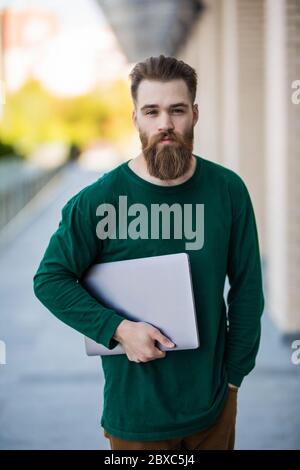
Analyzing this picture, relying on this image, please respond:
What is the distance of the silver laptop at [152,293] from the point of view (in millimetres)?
1808

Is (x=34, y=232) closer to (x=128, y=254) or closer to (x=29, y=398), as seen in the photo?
(x=29, y=398)

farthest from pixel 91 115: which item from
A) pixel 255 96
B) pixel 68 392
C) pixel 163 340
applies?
pixel 163 340

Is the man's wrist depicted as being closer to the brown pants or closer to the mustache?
the brown pants

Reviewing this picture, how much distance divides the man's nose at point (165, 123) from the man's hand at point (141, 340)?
50 centimetres

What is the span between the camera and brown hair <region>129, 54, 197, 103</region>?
175 cm

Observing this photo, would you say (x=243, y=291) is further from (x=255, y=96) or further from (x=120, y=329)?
(x=255, y=96)

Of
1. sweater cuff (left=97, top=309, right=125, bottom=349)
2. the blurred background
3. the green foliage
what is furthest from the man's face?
the green foliage

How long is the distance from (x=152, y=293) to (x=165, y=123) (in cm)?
44

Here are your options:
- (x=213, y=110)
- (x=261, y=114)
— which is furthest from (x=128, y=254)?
(x=213, y=110)

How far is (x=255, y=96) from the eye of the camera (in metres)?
8.46

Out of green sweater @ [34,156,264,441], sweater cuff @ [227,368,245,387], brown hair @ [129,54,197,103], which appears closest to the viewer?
brown hair @ [129,54,197,103]

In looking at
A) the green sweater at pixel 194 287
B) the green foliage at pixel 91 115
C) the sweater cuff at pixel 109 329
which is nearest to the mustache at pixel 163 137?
the green sweater at pixel 194 287

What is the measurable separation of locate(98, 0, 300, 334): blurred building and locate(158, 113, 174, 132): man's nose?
12.1ft

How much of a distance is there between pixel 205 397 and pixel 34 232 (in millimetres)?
10566
